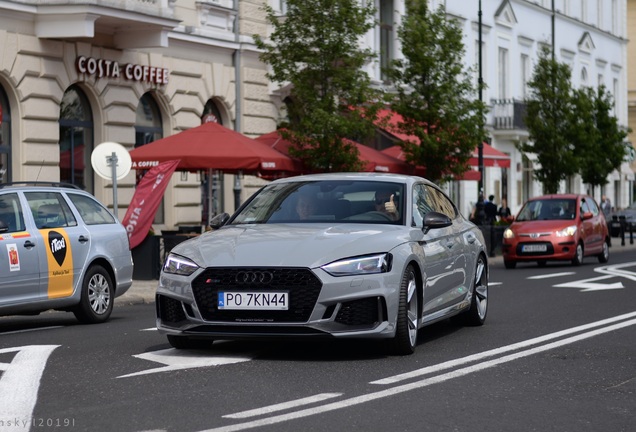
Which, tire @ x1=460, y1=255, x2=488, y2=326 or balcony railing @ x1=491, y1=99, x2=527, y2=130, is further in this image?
balcony railing @ x1=491, y1=99, x2=527, y2=130

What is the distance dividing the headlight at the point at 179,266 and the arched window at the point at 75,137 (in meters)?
17.5

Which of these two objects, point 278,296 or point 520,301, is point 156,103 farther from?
point 278,296

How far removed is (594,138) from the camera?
162ft

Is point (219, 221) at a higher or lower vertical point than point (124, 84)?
lower

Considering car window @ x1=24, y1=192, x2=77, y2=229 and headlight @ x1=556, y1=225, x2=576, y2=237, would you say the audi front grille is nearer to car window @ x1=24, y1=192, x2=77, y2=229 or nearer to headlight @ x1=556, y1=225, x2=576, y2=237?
car window @ x1=24, y1=192, x2=77, y2=229

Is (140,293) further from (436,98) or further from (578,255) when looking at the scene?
(436,98)

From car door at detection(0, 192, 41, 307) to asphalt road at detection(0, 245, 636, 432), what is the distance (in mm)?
478

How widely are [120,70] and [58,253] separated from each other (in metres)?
14.4

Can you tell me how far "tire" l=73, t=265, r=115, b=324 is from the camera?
15375 mm

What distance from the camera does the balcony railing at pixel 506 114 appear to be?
171 feet

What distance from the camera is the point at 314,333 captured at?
10.3 metres

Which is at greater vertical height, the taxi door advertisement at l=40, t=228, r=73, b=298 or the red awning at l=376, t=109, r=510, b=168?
the red awning at l=376, t=109, r=510, b=168

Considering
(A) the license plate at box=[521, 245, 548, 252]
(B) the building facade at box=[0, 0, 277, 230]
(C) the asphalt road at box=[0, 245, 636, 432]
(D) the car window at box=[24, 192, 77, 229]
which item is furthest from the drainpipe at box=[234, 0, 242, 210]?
(C) the asphalt road at box=[0, 245, 636, 432]

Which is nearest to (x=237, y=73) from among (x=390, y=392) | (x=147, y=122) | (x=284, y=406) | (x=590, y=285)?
(x=147, y=122)
